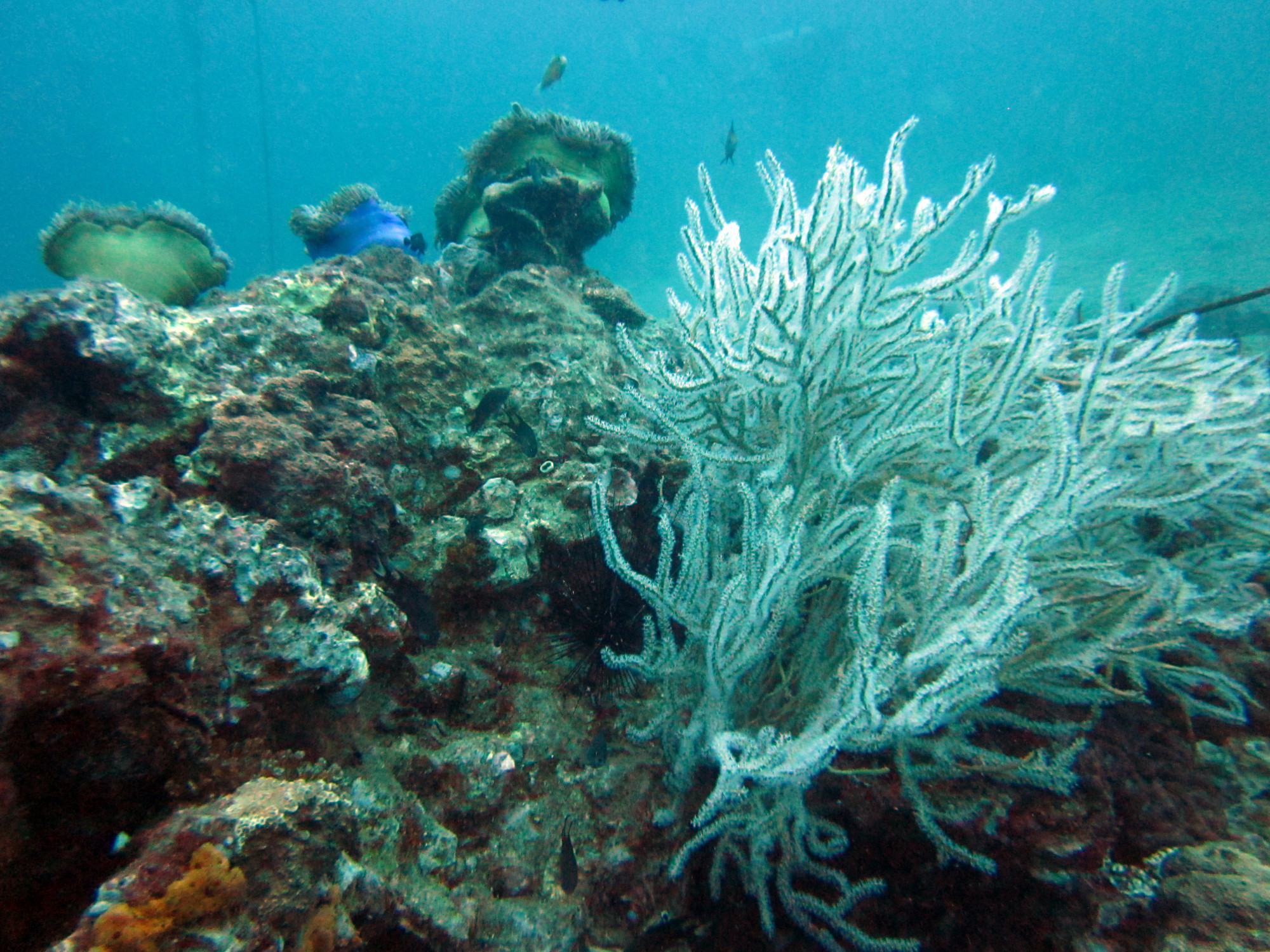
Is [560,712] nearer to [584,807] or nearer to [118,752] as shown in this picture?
[584,807]

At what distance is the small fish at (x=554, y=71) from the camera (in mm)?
9008

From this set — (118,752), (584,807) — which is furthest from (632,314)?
(118,752)

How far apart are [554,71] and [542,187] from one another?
5615 millimetres

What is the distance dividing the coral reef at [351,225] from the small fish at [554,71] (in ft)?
18.2

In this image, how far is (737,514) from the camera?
2807 millimetres

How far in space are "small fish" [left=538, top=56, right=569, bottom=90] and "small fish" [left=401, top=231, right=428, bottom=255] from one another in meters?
6.06

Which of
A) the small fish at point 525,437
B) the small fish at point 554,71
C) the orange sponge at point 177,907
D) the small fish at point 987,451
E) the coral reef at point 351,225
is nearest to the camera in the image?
the orange sponge at point 177,907

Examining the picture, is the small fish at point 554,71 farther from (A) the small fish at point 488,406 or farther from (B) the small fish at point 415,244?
(A) the small fish at point 488,406

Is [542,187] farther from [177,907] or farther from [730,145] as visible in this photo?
[177,907]

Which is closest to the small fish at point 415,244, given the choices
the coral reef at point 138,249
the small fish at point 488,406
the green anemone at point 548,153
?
the green anemone at point 548,153

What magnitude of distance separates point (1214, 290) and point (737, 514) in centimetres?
1924

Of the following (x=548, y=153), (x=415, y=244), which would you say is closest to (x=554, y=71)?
(x=548, y=153)

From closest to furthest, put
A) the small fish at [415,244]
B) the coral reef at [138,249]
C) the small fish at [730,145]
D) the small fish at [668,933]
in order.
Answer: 1. the small fish at [668,933]
2. the coral reef at [138,249]
3. the small fish at [415,244]
4. the small fish at [730,145]

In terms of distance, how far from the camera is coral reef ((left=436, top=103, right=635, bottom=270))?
5449mm
